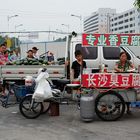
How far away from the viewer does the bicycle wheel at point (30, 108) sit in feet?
26.6

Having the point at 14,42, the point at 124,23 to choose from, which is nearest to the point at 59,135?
the point at 14,42

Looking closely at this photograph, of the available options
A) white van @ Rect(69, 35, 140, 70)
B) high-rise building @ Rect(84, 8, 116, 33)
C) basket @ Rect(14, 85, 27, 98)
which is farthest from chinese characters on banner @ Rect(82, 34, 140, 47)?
high-rise building @ Rect(84, 8, 116, 33)

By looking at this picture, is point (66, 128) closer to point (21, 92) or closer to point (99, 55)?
point (21, 92)

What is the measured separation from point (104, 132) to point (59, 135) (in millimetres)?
906

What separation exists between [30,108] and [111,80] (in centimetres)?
200

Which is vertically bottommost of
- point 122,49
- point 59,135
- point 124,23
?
point 59,135

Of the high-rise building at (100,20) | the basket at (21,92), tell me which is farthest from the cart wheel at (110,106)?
the high-rise building at (100,20)

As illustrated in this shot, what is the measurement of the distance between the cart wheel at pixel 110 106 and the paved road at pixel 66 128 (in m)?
0.16

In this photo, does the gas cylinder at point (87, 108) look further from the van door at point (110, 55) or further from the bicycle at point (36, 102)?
the van door at point (110, 55)

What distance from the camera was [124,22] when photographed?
310ft

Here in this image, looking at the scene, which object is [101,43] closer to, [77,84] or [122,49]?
[77,84]

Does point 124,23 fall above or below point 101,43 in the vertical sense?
above

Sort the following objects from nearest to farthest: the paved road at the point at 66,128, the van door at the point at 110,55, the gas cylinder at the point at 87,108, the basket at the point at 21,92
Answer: the paved road at the point at 66,128 < the gas cylinder at the point at 87,108 < the basket at the point at 21,92 < the van door at the point at 110,55

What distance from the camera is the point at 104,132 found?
6840 millimetres
